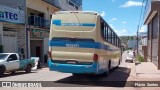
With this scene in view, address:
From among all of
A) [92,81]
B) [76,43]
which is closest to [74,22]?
[76,43]

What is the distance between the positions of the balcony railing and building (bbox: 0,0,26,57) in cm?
370

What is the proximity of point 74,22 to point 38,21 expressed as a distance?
26.7m

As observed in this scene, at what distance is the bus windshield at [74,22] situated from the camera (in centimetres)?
1520

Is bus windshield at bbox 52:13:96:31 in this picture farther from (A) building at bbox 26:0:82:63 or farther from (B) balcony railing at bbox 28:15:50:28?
(B) balcony railing at bbox 28:15:50:28

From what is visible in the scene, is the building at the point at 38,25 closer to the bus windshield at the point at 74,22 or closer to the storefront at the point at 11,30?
Result: the storefront at the point at 11,30

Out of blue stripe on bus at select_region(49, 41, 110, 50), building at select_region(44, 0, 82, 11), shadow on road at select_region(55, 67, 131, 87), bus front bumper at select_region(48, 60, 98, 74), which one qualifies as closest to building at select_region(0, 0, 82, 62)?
building at select_region(44, 0, 82, 11)

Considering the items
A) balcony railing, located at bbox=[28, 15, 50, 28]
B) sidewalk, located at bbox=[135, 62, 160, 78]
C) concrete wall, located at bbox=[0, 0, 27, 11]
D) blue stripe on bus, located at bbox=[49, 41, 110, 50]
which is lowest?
sidewalk, located at bbox=[135, 62, 160, 78]

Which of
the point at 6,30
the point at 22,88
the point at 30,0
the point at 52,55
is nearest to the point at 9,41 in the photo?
the point at 6,30

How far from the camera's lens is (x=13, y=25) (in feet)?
112

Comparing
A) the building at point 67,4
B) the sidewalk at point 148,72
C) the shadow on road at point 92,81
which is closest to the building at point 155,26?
the sidewalk at point 148,72

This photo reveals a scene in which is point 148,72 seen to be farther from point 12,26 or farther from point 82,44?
point 12,26

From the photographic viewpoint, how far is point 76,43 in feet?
49.9

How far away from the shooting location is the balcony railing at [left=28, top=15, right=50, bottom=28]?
39787mm

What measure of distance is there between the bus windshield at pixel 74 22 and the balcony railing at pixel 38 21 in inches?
935
